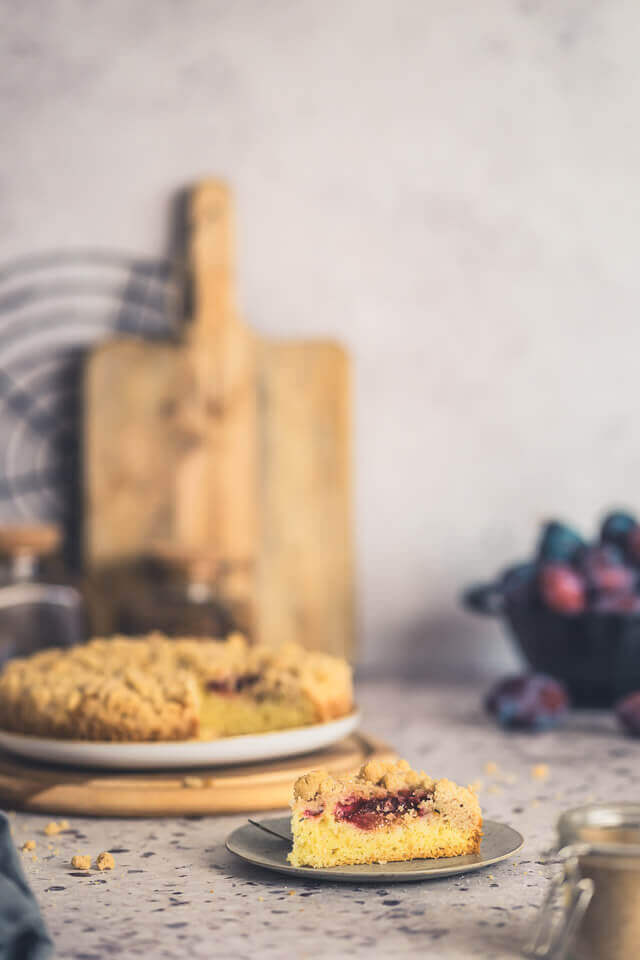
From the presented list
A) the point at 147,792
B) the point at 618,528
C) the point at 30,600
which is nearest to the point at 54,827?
the point at 147,792

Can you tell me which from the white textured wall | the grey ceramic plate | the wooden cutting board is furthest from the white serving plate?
the white textured wall

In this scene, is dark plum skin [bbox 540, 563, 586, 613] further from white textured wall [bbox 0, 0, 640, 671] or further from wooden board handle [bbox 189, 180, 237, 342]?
wooden board handle [bbox 189, 180, 237, 342]

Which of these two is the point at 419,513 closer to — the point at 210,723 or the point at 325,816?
the point at 210,723

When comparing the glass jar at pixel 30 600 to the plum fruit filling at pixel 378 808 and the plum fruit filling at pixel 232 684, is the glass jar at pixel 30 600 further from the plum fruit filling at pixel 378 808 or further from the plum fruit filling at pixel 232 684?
the plum fruit filling at pixel 378 808

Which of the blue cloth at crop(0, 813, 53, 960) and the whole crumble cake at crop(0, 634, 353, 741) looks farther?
the whole crumble cake at crop(0, 634, 353, 741)

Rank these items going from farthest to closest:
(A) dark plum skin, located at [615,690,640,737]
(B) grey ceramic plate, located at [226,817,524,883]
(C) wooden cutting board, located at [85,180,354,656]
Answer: (C) wooden cutting board, located at [85,180,354,656] → (A) dark plum skin, located at [615,690,640,737] → (B) grey ceramic plate, located at [226,817,524,883]

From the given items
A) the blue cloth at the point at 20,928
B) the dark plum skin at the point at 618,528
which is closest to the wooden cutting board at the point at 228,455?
the dark plum skin at the point at 618,528
